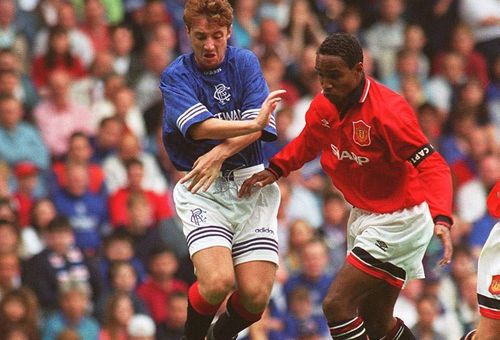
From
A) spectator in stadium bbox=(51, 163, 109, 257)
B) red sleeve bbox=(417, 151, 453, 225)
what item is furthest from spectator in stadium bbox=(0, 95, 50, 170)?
red sleeve bbox=(417, 151, 453, 225)

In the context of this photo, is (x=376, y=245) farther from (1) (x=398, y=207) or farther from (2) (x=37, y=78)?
(2) (x=37, y=78)

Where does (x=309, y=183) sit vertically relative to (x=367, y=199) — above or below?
below

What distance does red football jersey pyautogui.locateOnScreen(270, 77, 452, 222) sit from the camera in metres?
8.73

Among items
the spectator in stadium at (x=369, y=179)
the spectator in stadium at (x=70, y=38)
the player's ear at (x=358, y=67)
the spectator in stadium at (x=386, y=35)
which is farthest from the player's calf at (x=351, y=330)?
the spectator in stadium at (x=386, y=35)

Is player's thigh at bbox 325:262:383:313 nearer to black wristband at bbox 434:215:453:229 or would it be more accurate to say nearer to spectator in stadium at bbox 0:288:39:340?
black wristband at bbox 434:215:453:229

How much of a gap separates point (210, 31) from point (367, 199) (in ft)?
4.67

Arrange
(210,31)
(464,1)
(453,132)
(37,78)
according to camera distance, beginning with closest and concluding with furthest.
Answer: (210,31) < (37,78) < (453,132) < (464,1)

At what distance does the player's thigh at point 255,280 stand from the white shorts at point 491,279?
1.31 m

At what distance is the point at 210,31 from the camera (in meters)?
8.95

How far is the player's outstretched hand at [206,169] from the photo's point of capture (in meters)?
8.91

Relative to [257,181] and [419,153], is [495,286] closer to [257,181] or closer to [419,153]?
[419,153]

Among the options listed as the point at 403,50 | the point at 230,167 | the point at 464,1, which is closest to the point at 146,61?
the point at 403,50

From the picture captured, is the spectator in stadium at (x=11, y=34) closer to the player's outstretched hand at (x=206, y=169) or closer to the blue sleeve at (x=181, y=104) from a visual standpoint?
the blue sleeve at (x=181, y=104)

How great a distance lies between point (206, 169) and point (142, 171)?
4549 millimetres
